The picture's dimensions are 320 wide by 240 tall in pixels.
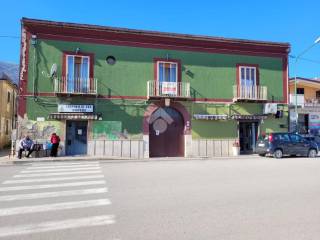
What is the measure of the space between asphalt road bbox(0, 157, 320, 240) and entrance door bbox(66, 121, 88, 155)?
8.99m

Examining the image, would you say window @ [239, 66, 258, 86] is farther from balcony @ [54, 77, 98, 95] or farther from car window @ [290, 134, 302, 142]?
balcony @ [54, 77, 98, 95]

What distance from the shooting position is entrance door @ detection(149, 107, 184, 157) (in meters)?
20.3

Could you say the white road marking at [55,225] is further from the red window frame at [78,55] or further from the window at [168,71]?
the window at [168,71]

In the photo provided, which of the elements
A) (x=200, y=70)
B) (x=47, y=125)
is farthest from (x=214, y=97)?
(x=47, y=125)

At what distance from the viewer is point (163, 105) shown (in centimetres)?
2017

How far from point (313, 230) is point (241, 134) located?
1766cm

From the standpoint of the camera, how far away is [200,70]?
68.6 ft

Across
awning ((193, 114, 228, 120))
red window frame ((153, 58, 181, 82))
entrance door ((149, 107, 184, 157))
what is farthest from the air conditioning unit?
red window frame ((153, 58, 181, 82))

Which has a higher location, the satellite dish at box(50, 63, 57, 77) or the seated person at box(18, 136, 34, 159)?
the satellite dish at box(50, 63, 57, 77)

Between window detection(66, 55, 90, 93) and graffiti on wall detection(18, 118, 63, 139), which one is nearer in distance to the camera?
graffiti on wall detection(18, 118, 63, 139)

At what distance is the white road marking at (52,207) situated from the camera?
5872 millimetres

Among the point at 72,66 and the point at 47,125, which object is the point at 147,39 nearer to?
the point at 72,66

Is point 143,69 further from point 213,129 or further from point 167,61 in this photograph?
point 213,129

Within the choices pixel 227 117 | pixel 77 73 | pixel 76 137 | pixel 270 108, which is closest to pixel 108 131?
pixel 76 137
